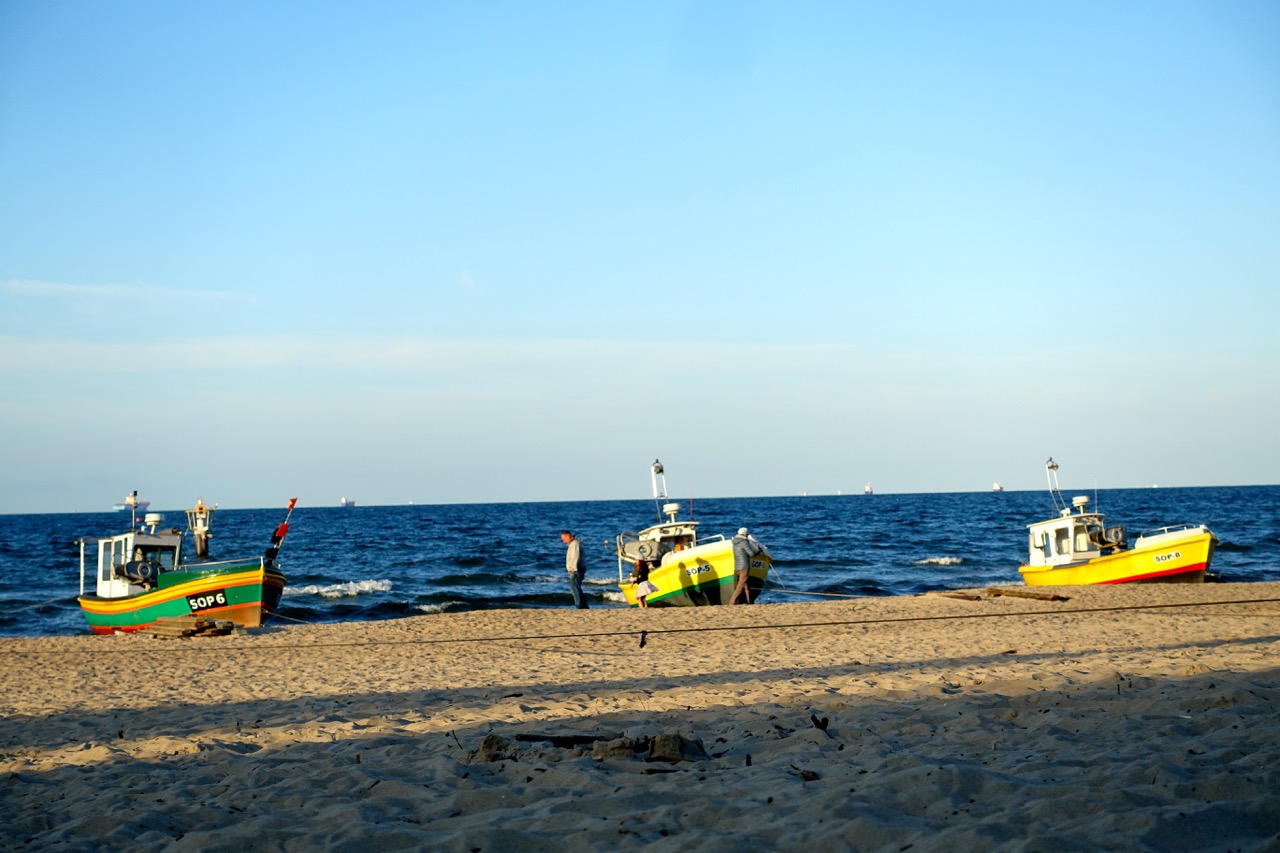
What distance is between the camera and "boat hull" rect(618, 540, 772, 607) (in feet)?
74.1

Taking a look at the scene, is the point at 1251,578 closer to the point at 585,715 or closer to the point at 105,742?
the point at 585,715

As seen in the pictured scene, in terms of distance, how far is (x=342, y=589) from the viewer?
3350 centimetres

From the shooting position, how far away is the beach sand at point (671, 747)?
17.3 ft

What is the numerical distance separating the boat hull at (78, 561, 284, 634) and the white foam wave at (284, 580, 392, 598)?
11535 millimetres

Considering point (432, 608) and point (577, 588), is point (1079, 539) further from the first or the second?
point (432, 608)

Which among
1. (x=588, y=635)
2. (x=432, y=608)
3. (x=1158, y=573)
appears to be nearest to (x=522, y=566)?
(x=432, y=608)

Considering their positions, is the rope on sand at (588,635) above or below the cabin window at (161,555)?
below

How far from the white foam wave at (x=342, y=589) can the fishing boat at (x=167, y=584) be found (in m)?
10.7

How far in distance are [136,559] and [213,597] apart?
2.33m

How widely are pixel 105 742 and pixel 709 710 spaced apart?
5.15 m

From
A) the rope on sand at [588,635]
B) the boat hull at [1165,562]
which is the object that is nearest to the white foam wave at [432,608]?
the rope on sand at [588,635]

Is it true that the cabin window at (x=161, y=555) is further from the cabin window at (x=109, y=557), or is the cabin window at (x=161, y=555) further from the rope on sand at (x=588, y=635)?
the rope on sand at (x=588, y=635)

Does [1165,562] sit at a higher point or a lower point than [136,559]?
lower

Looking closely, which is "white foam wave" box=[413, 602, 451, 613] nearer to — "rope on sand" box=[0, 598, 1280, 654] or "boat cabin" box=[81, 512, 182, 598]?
"boat cabin" box=[81, 512, 182, 598]
